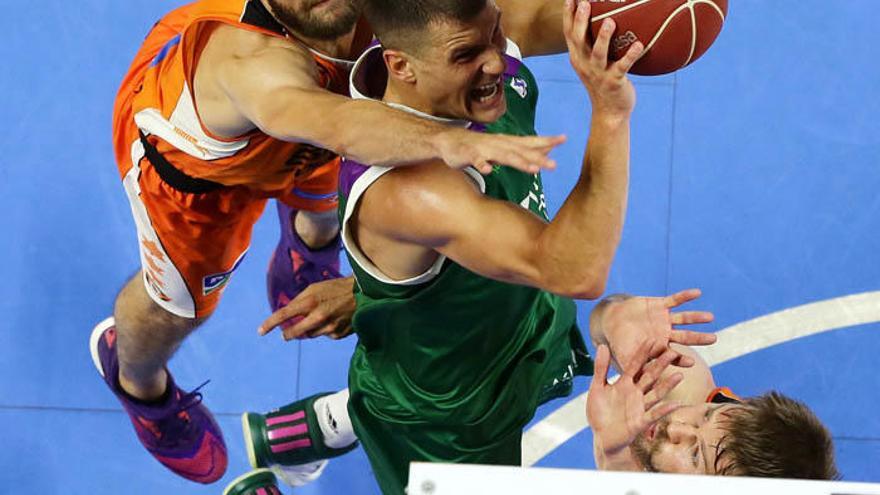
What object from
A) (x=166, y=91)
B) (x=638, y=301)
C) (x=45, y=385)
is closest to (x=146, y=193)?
(x=166, y=91)

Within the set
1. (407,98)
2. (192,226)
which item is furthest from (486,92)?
(192,226)

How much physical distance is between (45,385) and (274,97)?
246 centimetres

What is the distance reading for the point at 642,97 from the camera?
5.60 meters

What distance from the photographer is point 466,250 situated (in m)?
2.88

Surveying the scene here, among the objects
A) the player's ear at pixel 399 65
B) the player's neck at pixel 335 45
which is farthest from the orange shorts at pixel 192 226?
the player's ear at pixel 399 65

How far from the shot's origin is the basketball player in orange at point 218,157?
123 inches

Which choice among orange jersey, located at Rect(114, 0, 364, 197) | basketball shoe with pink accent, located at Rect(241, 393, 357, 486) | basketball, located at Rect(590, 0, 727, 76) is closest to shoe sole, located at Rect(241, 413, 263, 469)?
basketball shoe with pink accent, located at Rect(241, 393, 357, 486)

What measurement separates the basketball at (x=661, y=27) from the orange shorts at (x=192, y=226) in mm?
1666

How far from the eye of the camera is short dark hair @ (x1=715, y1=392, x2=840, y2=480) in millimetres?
3131

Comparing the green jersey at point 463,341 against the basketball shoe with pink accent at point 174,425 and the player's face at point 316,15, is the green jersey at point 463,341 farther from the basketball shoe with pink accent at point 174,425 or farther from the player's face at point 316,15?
the basketball shoe with pink accent at point 174,425

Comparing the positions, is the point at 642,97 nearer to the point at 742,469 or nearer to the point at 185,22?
the point at 185,22

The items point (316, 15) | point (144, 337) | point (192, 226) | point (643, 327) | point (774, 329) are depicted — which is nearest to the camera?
point (643, 327)

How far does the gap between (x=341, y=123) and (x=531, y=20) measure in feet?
3.06

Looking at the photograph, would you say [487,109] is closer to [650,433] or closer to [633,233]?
[650,433]
